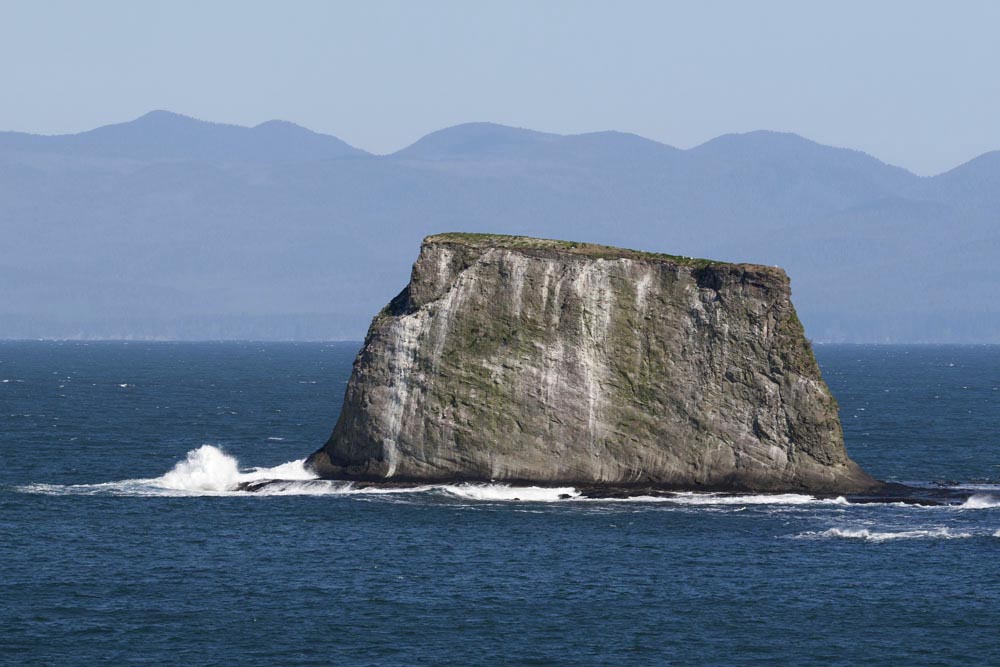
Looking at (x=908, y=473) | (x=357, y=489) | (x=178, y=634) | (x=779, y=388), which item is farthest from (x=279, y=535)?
(x=908, y=473)

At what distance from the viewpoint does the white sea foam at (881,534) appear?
68.9 meters

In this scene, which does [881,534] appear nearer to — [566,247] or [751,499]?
[751,499]

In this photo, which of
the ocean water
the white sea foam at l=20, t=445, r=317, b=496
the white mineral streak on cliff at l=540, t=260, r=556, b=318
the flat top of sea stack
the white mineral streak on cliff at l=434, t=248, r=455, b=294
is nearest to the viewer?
the ocean water

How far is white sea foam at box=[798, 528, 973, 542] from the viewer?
68.9 meters

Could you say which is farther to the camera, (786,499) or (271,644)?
(786,499)

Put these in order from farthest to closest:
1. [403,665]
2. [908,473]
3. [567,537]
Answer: [908,473], [567,537], [403,665]

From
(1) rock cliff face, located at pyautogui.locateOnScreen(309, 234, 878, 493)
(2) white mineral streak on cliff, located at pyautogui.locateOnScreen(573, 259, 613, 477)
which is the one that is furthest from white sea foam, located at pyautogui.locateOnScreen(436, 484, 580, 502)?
(2) white mineral streak on cliff, located at pyautogui.locateOnScreen(573, 259, 613, 477)

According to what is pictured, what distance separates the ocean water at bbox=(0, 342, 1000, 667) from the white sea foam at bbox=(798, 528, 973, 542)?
0.57ft

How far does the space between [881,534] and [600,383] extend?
1753cm

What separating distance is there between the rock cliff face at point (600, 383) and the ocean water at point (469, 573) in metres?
2.31

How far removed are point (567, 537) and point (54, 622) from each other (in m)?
23.6

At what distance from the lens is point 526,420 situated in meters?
80.7

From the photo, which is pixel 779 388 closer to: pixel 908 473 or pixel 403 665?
pixel 908 473

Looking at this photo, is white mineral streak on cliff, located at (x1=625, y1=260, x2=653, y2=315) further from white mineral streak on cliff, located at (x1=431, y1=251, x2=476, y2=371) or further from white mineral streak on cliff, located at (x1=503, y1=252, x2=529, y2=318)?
white mineral streak on cliff, located at (x1=431, y1=251, x2=476, y2=371)
